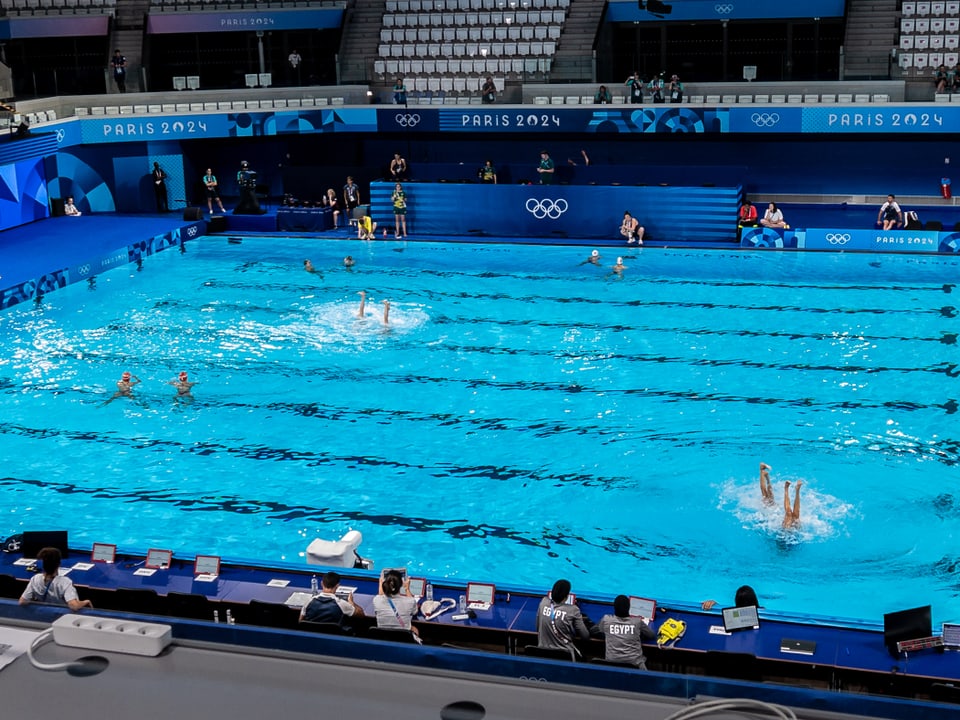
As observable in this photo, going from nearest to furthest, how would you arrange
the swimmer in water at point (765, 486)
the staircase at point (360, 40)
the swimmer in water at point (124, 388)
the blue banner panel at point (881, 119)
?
the swimmer in water at point (765, 486), the swimmer in water at point (124, 388), the blue banner panel at point (881, 119), the staircase at point (360, 40)

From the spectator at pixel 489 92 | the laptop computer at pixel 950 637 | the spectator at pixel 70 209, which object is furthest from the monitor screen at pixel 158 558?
the spectator at pixel 70 209

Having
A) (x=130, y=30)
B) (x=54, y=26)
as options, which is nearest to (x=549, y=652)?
(x=130, y=30)

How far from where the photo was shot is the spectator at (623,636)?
6650 millimetres

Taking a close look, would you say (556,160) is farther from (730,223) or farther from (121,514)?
(121,514)

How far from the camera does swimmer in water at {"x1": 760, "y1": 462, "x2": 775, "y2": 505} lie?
32.4ft

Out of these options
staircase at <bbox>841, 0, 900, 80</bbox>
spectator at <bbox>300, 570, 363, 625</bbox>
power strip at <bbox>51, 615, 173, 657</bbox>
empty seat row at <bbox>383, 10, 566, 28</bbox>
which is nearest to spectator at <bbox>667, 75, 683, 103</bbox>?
staircase at <bbox>841, 0, 900, 80</bbox>

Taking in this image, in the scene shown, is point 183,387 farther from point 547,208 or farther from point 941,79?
point 941,79

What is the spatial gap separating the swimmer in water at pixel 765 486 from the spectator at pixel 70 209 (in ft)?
63.6

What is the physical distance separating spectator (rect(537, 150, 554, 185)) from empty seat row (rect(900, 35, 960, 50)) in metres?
7.98

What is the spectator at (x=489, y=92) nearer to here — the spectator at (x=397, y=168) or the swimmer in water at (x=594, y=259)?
the spectator at (x=397, y=168)

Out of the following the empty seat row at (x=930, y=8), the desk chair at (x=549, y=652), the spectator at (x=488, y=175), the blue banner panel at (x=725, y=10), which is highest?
the blue banner panel at (x=725, y=10)

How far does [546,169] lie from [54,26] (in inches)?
535

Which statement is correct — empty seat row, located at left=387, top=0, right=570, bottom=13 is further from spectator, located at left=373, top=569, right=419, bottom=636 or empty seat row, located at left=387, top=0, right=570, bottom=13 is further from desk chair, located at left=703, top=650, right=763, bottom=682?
desk chair, located at left=703, top=650, right=763, bottom=682

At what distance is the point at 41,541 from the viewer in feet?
29.4
